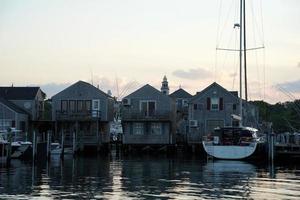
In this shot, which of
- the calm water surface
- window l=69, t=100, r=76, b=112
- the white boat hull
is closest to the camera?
the calm water surface

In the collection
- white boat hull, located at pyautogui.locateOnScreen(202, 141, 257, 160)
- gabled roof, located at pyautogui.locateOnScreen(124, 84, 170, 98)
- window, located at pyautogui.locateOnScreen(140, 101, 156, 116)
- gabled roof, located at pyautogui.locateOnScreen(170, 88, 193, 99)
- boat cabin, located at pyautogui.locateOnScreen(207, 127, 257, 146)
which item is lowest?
white boat hull, located at pyautogui.locateOnScreen(202, 141, 257, 160)

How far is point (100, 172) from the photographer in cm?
4347

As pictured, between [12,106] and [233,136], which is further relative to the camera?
[12,106]

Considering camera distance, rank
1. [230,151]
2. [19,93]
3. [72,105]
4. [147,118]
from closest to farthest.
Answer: [230,151]
[147,118]
[72,105]
[19,93]

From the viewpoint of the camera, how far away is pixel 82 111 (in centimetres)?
7919

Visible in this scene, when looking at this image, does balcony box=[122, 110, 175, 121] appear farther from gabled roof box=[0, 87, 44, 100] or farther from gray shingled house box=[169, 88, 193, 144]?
gabled roof box=[0, 87, 44, 100]

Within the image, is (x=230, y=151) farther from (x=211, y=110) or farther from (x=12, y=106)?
(x=12, y=106)

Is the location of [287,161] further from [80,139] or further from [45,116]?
[45,116]

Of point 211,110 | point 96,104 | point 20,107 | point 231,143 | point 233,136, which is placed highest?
point 96,104

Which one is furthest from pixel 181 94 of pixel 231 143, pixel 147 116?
pixel 231 143

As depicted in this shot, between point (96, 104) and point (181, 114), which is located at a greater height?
point (96, 104)

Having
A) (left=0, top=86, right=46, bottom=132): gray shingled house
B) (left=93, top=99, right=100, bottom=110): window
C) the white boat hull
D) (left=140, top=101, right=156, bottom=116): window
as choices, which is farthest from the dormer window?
(left=0, top=86, right=46, bottom=132): gray shingled house

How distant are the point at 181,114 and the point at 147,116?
15869mm

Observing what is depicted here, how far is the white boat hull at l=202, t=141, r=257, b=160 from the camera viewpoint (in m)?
59.3
